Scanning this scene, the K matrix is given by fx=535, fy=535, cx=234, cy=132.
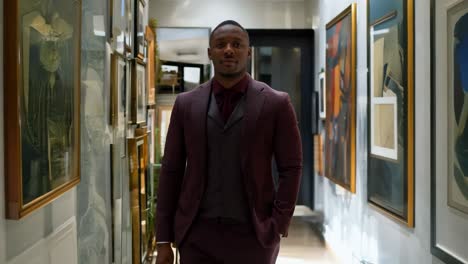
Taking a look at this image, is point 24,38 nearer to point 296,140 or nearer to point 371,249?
point 296,140

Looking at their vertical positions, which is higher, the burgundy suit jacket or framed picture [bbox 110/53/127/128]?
framed picture [bbox 110/53/127/128]

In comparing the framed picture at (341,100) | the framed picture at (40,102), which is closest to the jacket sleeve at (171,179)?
the framed picture at (40,102)

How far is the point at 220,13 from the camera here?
6.32 meters

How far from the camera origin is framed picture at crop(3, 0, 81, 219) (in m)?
1.32

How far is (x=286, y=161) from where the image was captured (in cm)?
170

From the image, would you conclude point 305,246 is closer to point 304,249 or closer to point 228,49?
point 304,249

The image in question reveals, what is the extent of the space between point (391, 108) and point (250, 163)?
1631mm

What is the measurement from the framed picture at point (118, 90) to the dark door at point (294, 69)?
3.54 metres

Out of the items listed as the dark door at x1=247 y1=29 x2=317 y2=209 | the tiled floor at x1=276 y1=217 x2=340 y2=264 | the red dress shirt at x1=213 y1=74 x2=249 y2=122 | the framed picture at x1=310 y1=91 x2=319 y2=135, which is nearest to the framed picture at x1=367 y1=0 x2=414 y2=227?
the tiled floor at x1=276 y1=217 x2=340 y2=264

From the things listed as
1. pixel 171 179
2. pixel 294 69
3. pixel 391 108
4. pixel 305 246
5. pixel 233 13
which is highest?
pixel 233 13

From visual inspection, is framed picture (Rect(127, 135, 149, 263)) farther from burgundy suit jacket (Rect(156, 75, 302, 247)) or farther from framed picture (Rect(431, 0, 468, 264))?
framed picture (Rect(431, 0, 468, 264))

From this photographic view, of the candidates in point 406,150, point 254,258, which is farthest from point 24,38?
point 406,150

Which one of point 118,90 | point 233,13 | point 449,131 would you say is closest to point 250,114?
point 449,131

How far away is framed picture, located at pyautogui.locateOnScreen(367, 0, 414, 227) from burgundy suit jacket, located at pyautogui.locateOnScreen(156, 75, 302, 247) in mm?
1229
